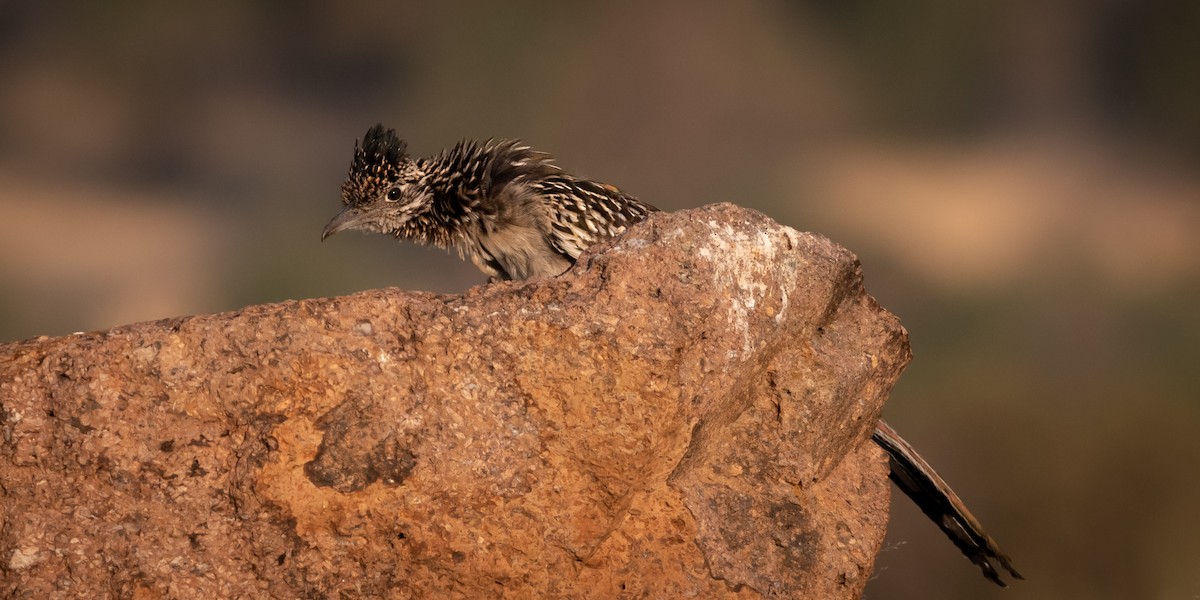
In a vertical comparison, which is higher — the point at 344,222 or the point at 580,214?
the point at 344,222

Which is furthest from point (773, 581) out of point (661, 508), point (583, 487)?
point (583, 487)

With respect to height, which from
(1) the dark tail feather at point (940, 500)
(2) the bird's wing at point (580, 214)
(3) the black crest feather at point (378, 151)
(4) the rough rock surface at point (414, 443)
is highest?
(3) the black crest feather at point (378, 151)

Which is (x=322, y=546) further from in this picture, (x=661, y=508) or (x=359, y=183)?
(x=359, y=183)

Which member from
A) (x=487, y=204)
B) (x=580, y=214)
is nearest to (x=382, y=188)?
(x=487, y=204)

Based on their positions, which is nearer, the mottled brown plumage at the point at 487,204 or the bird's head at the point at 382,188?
the mottled brown plumage at the point at 487,204

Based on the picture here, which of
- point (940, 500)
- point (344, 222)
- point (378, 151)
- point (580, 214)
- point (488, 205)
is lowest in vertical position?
point (940, 500)

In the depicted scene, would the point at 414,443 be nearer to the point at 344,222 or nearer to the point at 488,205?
the point at 488,205

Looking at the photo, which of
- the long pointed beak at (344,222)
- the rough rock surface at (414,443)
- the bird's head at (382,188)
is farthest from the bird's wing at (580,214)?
the rough rock surface at (414,443)

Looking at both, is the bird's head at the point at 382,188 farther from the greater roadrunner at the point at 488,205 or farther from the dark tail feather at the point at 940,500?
the dark tail feather at the point at 940,500
